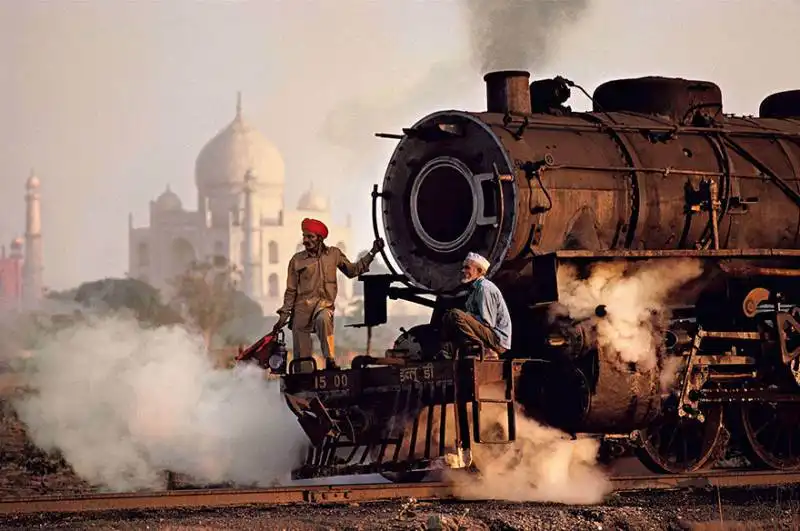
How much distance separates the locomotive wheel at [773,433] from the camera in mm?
13539

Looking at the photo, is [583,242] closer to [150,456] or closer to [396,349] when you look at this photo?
[396,349]

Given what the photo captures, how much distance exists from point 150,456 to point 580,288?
186 inches

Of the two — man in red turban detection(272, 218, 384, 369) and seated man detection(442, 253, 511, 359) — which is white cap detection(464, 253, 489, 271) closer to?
seated man detection(442, 253, 511, 359)

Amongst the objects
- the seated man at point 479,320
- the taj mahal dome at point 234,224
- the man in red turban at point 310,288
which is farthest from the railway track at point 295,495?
Answer: the taj mahal dome at point 234,224

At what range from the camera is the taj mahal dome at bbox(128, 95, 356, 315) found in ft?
441

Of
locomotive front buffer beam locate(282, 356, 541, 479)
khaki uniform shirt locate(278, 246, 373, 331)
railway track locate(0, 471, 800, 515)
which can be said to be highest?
khaki uniform shirt locate(278, 246, 373, 331)

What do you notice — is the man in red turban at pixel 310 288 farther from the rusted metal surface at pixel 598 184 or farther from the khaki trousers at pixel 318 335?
the rusted metal surface at pixel 598 184

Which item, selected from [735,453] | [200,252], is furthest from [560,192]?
[200,252]

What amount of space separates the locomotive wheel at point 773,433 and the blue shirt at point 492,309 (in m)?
2.95

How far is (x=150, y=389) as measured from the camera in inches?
567

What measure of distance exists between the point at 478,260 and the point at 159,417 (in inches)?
160

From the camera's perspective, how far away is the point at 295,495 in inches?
448

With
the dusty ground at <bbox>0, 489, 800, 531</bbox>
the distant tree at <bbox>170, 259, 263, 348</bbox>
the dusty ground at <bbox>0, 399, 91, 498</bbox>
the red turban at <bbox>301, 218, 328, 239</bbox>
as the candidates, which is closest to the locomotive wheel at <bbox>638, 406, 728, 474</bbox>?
the dusty ground at <bbox>0, 489, 800, 531</bbox>

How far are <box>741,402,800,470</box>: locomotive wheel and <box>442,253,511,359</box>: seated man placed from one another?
300 cm
